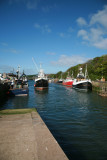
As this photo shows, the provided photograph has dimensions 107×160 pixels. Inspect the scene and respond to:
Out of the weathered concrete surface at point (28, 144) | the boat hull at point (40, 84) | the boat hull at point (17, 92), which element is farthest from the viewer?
the boat hull at point (40, 84)

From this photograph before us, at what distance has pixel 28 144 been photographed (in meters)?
6.80

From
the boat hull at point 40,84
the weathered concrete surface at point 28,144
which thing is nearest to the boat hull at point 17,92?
the boat hull at point 40,84

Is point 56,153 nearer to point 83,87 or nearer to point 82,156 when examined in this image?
point 82,156

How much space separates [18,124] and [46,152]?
4.47m

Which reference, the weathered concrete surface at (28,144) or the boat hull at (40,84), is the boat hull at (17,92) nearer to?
the boat hull at (40,84)

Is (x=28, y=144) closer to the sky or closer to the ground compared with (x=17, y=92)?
closer to the sky

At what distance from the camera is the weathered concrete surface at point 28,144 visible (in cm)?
578

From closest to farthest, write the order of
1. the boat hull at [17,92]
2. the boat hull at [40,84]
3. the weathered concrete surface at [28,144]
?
1. the weathered concrete surface at [28,144]
2. the boat hull at [17,92]
3. the boat hull at [40,84]

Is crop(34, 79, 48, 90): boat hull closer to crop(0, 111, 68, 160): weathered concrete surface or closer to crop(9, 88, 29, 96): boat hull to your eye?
crop(9, 88, 29, 96): boat hull

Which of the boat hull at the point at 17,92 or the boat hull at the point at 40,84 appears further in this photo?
the boat hull at the point at 40,84

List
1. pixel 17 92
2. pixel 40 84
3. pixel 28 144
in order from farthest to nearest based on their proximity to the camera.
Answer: pixel 40 84
pixel 17 92
pixel 28 144

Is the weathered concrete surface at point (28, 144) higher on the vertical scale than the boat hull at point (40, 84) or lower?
lower

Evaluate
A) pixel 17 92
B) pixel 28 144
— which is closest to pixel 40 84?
pixel 17 92

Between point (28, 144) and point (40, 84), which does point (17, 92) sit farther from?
point (28, 144)
